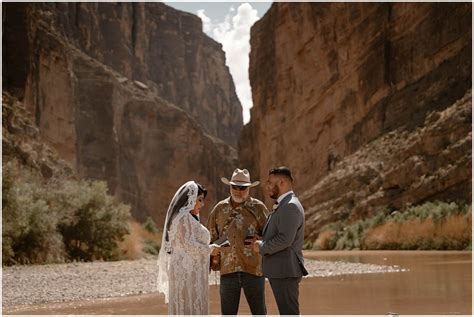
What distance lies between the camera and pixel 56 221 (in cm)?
2253

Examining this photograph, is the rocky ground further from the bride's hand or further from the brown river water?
the bride's hand

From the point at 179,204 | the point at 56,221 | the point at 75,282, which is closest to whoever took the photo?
the point at 179,204

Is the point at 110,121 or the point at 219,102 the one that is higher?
the point at 219,102

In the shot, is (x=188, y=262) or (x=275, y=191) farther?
(x=188, y=262)

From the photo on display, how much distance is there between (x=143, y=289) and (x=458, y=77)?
28848mm

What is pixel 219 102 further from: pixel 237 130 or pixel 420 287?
pixel 420 287

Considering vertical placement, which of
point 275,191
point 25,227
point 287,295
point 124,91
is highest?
point 124,91

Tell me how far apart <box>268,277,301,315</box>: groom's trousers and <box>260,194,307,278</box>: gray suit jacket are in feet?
0.19

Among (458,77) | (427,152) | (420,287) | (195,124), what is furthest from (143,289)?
(195,124)

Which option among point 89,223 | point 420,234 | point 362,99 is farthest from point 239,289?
point 362,99

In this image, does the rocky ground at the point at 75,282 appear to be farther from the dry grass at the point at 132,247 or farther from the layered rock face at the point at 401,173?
the layered rock face at the point at 401,173

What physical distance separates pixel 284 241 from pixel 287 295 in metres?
0.47

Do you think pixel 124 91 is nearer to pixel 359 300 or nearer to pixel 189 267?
pixel 359 300

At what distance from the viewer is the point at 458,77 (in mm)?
37000
